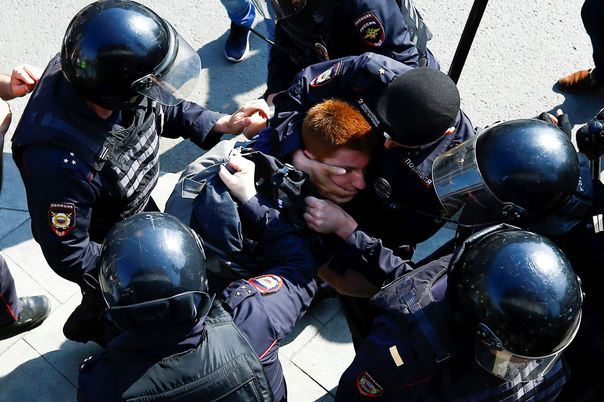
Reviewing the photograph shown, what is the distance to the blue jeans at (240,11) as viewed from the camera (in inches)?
181

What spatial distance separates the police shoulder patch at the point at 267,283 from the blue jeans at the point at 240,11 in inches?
112

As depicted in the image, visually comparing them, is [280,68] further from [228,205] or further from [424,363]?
[424,363]

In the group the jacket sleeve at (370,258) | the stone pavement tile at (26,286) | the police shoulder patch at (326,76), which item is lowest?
the stone pavement tile at (26,286)

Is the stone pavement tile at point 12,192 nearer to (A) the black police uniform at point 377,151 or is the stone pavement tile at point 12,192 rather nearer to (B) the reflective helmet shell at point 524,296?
(A) the black police uniform at point 377,151

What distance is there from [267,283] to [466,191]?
0.83 meters

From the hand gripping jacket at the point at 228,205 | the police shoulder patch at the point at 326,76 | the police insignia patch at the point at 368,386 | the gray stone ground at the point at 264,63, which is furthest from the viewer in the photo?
the gray stone ground at the point at 264,63

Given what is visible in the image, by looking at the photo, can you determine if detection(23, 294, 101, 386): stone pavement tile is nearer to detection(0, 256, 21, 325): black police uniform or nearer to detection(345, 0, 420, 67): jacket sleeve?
detection(0, 256, 21, 325): black police uniform

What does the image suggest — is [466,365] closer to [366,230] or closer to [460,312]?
[460,312]

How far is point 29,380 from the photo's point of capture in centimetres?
330

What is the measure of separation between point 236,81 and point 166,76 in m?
2.46

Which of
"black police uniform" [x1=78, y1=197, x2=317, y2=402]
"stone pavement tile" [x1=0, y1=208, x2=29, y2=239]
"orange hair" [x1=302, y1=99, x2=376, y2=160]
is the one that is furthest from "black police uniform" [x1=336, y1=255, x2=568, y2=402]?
"stone pavement tile" [x1=0, y1=208, x2=29, y2=239]

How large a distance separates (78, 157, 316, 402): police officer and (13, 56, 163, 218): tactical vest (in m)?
0.57

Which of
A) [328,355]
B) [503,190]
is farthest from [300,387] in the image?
[503,190]

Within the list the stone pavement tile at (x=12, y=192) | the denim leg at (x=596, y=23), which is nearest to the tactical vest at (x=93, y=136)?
the stone pavement tile at (x=12, y=192)
